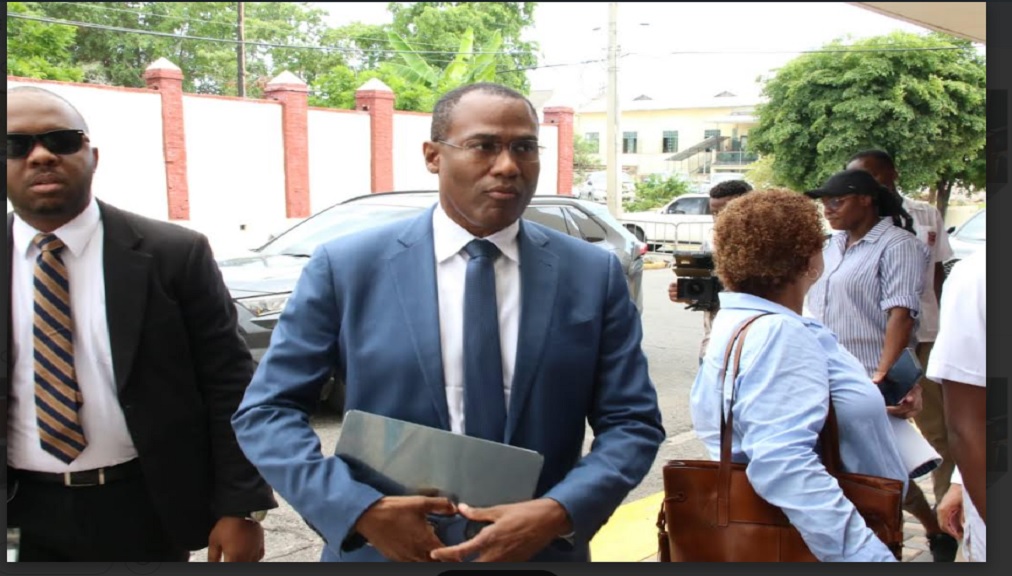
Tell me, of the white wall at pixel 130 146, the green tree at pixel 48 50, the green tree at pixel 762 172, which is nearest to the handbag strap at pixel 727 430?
the green tree at pixel 48 50

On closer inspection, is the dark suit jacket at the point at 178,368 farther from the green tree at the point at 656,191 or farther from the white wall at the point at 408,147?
the green tree at the point at 656,191

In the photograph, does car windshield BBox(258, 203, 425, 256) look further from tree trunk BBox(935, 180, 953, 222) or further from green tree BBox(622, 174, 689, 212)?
green tree BBox(622, 174, 689, 212)

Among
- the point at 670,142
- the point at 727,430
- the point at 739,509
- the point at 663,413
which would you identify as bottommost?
the point at 663,413

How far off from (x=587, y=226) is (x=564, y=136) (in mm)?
7503

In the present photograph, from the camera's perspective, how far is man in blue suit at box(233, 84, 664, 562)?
5.49 ft

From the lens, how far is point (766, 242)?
2316 mm

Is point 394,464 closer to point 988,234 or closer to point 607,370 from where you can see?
point 607,370

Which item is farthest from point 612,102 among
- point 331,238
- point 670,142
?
point 331,238

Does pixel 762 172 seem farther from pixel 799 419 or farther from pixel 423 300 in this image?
pixel 423 300

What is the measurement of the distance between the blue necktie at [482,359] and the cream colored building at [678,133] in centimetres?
1557

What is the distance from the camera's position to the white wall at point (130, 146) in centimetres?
1252

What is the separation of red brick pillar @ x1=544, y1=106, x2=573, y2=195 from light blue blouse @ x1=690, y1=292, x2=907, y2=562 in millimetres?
11238

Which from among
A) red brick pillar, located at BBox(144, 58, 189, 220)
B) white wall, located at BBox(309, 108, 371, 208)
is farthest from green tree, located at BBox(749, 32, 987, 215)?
red brick pillar, located at BBox(144, 58, 189, 220)

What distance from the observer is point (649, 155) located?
70.1ft
